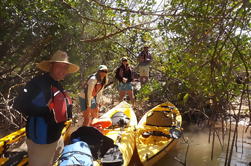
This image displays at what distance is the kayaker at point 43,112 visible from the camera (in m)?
2.29

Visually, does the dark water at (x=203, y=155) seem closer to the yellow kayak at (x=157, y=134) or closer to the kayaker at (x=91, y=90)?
the yellow kayak at (x=157, y=134)

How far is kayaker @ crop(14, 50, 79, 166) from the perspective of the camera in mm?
2295

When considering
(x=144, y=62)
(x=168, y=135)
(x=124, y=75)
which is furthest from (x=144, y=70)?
(x=168, y=135)

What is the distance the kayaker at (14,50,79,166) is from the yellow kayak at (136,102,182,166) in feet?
7.59

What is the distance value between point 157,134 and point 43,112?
389 cm

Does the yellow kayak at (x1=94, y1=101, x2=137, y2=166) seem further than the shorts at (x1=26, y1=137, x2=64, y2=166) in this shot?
Yes

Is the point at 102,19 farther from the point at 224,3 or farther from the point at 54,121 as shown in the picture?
the point at 54,121

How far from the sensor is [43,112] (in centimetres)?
233

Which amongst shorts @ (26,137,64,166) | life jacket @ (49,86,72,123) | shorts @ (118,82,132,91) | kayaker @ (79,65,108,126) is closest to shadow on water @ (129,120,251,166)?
kayaker @ (79,65,108,126)

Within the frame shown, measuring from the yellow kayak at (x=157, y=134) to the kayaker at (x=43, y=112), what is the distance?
2312mm

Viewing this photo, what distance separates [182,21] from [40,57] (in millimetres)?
4535

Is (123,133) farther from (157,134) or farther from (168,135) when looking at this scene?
(168,135)

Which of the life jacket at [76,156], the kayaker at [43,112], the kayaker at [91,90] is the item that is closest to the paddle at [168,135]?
the kayaker at [91,90]

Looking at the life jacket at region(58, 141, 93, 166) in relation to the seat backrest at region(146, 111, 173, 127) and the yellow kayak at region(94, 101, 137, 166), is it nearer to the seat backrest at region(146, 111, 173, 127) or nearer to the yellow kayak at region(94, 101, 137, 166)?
the yellow kayak at region(94, 101, 137, 166)
